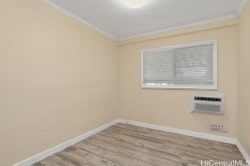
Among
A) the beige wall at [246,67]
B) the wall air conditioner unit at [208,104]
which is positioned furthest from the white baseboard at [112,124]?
the wall air conditioner unit at [208,104]

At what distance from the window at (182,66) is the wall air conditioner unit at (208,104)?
0.21m

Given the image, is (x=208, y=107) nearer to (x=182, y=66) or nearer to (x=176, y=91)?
(x=176, y=91)

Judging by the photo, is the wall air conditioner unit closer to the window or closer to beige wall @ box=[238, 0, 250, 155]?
the window

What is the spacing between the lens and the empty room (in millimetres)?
1853

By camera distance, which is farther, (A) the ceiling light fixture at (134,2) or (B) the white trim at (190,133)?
(B) the white trim at (190,133)

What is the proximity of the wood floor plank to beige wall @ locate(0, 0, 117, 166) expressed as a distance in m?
0.35

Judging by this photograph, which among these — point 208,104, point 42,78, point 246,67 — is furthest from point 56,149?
point 246,67

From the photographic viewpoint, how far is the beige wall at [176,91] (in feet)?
8.24

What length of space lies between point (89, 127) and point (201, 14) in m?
3.05

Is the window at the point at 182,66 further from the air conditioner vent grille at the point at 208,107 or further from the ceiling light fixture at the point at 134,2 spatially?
the ceiling light fixture at the point at 134,2

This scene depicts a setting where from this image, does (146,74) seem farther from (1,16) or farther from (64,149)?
(1,16)

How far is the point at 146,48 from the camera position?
3.38 meters

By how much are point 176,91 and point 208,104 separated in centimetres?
65

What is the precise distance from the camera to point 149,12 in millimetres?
2426
